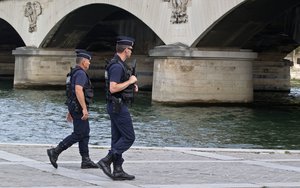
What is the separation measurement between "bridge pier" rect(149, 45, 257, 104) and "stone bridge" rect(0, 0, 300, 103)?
0.15 feet

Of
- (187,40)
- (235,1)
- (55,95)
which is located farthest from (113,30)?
(235,1)

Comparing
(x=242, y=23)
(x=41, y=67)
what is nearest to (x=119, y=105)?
(x=242, y=23)

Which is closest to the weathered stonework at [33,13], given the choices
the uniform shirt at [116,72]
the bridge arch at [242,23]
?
the bridge arch at [242,23]

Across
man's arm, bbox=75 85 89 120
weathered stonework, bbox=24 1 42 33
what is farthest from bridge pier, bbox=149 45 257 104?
man's arm, bbox=75 85 89 120

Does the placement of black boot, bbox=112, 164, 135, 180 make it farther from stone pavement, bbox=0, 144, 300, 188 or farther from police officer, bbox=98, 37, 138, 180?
stone pavement, bbox=0, 144, 300, 188

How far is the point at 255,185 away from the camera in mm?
9430

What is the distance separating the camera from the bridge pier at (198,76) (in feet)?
111

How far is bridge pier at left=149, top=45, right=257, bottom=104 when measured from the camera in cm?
3372

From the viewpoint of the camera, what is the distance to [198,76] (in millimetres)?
33969

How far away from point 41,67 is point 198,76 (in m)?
17.2

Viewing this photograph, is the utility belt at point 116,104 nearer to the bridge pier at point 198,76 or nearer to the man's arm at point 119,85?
the man's arm at point 119,85

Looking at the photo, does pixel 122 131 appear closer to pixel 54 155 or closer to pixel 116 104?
pixel 116 104

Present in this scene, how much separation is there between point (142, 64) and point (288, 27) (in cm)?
1144

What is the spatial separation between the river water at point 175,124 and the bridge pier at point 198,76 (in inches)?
28.4
